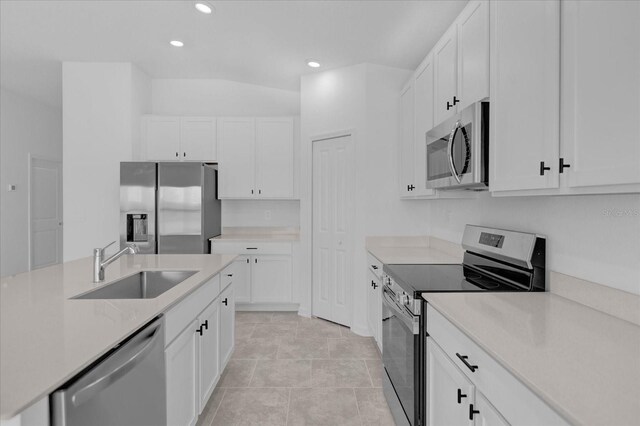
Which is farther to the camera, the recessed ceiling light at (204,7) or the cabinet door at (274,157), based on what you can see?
the cabinet door at (274,157)

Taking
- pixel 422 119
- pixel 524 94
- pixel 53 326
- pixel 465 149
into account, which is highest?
pixel 422 119

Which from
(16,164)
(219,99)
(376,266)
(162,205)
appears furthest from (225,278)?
(16,164)

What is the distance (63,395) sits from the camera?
2.77ft

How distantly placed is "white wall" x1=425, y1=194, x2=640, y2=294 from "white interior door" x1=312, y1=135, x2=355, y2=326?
70.0 inches

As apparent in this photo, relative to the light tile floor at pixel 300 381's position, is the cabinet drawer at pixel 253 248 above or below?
above

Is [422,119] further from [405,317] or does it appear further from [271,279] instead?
[271,279]

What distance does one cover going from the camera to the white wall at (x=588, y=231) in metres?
1.24

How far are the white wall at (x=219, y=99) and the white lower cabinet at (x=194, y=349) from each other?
2895 millimetres

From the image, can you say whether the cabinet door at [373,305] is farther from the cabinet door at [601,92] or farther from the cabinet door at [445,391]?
the cabinet door at [601,92]

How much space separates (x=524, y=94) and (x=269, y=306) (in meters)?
3.57

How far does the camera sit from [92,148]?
3.97 meters

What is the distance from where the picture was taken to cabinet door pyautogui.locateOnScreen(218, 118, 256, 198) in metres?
4.30

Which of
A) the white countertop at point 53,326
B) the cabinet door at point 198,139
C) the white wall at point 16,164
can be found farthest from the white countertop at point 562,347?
the white wall at point 16,164

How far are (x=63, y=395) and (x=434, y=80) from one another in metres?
2.56
